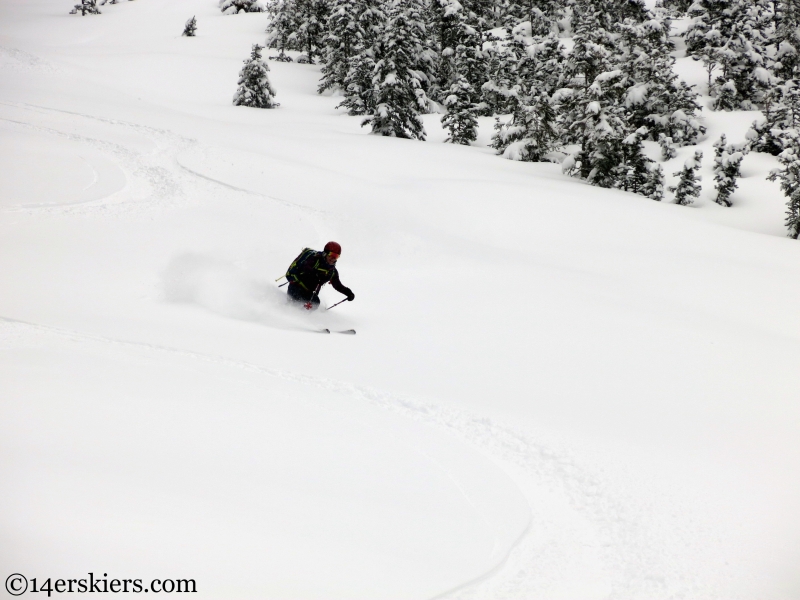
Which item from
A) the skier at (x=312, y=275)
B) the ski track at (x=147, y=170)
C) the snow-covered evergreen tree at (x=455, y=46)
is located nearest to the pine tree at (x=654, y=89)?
the snow-covered evergreen tree at (x=455, y=46)

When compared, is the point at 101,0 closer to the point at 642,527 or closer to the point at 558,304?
the point at 558,304

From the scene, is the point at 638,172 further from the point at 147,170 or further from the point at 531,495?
the point at 531,495

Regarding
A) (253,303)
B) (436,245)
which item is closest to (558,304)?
(436,245)

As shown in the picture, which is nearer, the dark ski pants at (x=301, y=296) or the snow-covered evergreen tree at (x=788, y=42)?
the dark ski pants at (x=301, y=296)

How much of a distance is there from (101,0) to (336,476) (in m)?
81.3

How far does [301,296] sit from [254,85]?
86.8 feet

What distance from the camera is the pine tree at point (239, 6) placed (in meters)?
64.6

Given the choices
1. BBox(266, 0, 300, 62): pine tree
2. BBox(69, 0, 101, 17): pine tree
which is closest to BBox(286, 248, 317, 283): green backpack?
BBox(266, 0, 300, 62): pine tree

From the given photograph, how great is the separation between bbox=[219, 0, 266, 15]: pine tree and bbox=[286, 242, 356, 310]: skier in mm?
67896

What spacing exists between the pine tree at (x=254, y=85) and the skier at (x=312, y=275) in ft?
84.0

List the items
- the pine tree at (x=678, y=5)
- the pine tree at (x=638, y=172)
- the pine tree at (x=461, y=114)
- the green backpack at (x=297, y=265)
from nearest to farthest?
the green backpack at (x=297, y=265) → the pine tree at (x=638, y=172) → the pine tree at (x=461, y=114) → the pine tree at (x=678, y=5)

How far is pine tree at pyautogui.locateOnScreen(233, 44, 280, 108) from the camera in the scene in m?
30.5

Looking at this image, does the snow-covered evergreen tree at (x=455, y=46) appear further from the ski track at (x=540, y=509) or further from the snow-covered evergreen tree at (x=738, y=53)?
the ski track at (x=540, y=509)

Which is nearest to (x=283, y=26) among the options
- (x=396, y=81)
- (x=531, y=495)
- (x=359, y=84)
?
(x=359, y=84)
